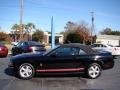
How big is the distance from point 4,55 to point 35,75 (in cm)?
1114

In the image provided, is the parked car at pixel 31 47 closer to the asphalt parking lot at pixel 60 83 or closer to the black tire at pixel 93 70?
the asphalt parking lot at pixel 60 83

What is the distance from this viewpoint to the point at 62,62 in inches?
397

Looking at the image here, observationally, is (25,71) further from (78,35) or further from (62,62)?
(78,35)

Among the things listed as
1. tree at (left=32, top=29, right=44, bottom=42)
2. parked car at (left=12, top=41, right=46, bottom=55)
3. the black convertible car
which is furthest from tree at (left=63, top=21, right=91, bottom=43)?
the black convertible car

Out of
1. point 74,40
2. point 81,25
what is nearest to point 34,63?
point 74,40

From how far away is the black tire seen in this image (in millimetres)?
10250

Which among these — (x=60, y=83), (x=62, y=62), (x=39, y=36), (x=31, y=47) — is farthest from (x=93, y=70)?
(x=39, y=36)

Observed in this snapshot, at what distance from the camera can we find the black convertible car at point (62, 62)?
10.0 meters

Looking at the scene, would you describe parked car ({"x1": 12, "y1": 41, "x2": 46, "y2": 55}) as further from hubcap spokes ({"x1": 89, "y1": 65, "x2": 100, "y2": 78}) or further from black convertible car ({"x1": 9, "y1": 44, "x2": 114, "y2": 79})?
hubcap spokes ({"x1": 89, "y1": 65, "x2": 100, "y2": 78})

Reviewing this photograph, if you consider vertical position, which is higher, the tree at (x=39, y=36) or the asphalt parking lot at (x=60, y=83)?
the tree at (x=39, y=36)

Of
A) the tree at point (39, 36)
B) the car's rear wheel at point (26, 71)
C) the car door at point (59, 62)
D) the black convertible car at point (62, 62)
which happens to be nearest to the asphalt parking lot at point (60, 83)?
the car's rear wheel at point (26, 71)

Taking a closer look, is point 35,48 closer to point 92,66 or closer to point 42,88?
point 92,66

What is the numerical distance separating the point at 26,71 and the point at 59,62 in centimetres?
136

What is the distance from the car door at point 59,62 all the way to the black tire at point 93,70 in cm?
50
